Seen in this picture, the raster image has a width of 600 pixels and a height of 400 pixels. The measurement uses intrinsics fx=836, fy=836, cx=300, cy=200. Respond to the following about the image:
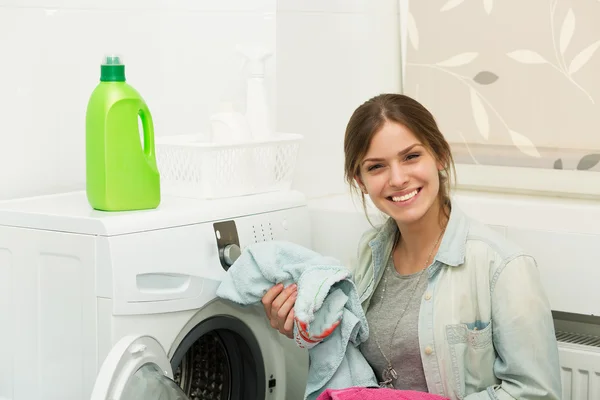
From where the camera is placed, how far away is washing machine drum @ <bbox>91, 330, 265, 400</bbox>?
4.74 ft

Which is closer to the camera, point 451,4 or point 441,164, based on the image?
point 441,164

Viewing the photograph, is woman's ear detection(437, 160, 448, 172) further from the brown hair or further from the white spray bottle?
the white spray bottle

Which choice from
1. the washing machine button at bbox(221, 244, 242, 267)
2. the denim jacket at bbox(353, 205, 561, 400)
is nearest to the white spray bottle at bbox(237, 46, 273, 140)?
the washing machine button at bbox(221, 244, 242, 267)

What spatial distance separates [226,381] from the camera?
6.64 feet

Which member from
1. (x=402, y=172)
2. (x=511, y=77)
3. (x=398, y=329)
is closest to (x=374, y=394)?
(x=398, y=329)

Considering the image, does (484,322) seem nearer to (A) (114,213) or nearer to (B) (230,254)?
(B) (230,254)

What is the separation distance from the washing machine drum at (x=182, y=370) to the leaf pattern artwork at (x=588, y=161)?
0.92 meters

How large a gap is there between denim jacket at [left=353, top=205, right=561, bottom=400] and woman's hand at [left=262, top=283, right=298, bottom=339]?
0.27 metres

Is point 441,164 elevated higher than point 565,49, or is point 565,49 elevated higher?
point 565,49

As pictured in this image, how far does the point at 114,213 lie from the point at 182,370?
51cm

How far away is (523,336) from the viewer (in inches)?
63.1

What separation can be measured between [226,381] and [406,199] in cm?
67

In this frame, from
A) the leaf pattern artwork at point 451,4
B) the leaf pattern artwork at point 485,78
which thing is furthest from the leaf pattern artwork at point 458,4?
the leaf pattern artwork at point 485,78

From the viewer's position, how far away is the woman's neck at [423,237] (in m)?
1.78
